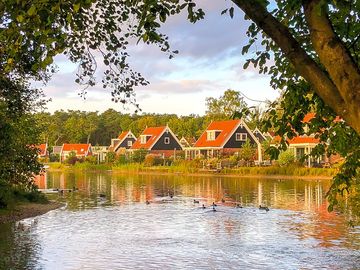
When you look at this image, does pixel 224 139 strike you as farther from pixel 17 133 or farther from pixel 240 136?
pixel 17 133

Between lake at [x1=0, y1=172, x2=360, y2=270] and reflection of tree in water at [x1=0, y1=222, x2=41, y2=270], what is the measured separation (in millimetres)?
26

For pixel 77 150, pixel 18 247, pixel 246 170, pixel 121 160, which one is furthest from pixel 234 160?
pixel 77 150

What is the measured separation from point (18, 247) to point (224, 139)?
55.5 metres

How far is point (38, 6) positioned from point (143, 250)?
40.6 feet

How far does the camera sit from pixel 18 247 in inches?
629

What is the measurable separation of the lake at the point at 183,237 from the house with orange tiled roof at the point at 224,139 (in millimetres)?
40420

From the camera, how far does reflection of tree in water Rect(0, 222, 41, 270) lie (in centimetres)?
1376

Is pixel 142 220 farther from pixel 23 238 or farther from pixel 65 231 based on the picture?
pixel 23 238

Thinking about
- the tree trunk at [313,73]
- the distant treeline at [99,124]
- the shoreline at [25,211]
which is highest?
the distant treeline at [99,124]

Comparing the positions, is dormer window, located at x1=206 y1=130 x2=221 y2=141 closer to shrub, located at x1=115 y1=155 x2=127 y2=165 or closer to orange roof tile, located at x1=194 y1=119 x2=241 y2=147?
orange roof tile, located at x1=194 y1=119 x2=241 y2=147

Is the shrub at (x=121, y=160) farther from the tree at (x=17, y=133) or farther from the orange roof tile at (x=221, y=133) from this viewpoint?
the tree at (x=17, y=133)

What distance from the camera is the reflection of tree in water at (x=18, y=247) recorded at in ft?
45.2

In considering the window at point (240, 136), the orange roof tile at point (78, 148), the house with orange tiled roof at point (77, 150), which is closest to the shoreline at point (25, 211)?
the window at point (240, 136)

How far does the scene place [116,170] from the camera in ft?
232
